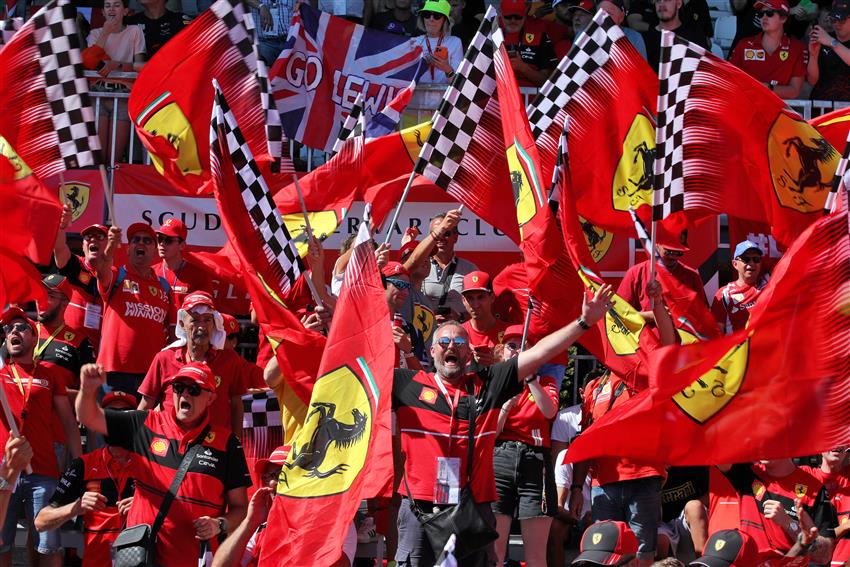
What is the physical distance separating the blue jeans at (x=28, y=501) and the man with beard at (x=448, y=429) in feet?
8.48

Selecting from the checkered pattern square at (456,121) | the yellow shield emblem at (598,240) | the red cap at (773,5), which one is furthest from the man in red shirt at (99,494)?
the red cap at (773,5)

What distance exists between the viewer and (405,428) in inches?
336

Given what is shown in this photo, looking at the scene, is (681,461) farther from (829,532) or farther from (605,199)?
(605,199)

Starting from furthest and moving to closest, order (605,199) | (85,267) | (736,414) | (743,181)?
1. (85,267)
2. (605,199)
3. (743,181)
4. (736,414)

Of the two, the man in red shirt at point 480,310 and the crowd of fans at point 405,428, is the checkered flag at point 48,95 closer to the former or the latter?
the crowd of fans at point 405,428

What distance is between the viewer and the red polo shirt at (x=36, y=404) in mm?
9703

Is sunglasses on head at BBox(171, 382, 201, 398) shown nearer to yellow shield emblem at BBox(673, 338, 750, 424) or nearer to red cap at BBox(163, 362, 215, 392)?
red cap at BBox(163, 362, 215, 392)

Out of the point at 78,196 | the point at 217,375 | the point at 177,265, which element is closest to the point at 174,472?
the point at 217,375

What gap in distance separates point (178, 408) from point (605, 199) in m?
3.33

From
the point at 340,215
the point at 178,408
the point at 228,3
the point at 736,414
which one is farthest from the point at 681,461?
the point at 228,3

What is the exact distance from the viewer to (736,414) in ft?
25.6

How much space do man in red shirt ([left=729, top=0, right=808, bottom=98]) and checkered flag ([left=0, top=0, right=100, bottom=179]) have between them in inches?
255

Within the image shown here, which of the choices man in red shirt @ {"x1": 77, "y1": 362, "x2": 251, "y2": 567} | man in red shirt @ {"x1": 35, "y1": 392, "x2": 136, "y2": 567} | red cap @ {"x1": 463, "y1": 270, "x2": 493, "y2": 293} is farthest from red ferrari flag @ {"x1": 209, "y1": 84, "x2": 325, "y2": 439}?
red cap @ {"x1": 463, "y1": 270, "x2": 493, "y2": 293}

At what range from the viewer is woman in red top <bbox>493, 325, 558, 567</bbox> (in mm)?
9406
